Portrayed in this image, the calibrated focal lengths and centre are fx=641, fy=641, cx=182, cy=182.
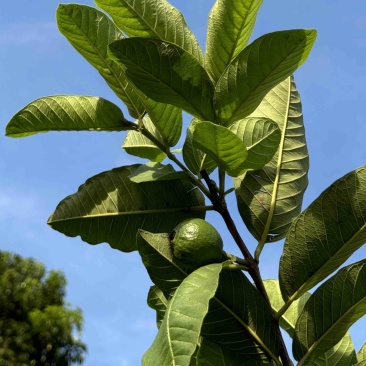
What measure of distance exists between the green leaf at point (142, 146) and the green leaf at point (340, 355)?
1.84 ft

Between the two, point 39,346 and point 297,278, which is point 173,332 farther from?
point 39,346

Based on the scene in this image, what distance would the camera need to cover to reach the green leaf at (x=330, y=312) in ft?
3.93

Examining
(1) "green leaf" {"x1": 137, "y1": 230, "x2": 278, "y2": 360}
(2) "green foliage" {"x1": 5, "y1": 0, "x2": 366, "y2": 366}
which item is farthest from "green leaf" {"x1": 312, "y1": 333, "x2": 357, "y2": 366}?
(1) "green leaf" {"x1": 137, "y1": 230, "x2": 278, "y2": 360}

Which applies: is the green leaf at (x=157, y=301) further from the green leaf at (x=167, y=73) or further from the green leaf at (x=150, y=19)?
the green leaf at (x=150, y=19)

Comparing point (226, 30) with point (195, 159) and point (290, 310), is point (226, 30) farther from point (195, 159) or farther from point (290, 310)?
point (290, 310)

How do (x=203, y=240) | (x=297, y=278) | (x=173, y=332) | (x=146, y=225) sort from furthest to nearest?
(x=146, y=225)
(x=297, y=278)
(x=203, y=240)
(x=173, y=332)

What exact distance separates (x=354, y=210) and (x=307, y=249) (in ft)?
0.37

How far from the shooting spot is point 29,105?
1340 mm

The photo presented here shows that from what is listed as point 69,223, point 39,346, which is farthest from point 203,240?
point 39,346

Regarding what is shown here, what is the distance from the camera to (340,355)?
142 cm

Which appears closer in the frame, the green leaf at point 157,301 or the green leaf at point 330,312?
the green leaf at point 330,312

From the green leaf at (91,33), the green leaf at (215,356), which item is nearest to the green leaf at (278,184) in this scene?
the green leaf at (215,356)

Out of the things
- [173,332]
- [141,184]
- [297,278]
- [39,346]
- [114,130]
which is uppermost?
[39,346]

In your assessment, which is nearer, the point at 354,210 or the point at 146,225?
the point at 354,210
